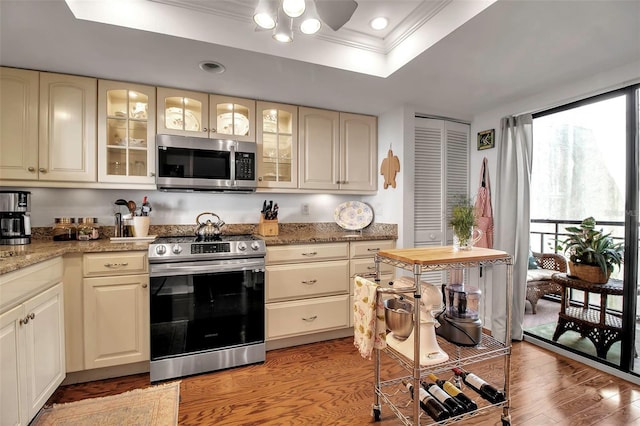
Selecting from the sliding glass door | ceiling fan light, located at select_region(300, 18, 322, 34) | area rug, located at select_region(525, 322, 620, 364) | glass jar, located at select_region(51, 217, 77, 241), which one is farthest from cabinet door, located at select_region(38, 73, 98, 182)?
area rug, located at select_region(525, 322, 620, 364)

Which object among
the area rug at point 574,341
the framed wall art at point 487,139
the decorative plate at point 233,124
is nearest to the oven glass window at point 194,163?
the decorative plate at point 233,124

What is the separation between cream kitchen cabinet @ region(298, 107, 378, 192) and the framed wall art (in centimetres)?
109

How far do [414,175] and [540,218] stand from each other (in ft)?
5.09

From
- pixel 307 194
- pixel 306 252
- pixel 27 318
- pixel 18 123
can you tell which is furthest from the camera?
pixel 307 194

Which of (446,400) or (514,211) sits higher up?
(514,211)

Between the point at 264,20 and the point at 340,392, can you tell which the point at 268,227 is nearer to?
the point at 340,392

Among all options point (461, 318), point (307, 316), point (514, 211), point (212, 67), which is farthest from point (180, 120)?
point (514, 211)

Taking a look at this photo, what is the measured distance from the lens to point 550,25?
166 cm

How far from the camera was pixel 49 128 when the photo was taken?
7.25 feet

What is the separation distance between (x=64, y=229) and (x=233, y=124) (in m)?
1.59

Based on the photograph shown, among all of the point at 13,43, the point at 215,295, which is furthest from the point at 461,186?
the point at 13,43

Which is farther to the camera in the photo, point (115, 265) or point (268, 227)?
point (268, 227)

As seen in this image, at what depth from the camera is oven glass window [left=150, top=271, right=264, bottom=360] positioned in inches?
84.7

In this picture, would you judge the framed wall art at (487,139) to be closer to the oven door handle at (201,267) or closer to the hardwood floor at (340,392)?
the hardwood floor at (340,392)
